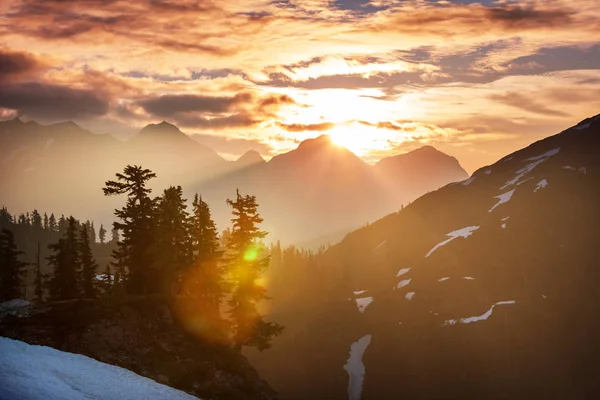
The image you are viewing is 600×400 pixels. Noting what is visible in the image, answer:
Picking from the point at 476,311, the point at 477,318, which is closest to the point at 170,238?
the point at 477,318

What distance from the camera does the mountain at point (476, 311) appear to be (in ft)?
391

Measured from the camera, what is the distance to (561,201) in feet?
551

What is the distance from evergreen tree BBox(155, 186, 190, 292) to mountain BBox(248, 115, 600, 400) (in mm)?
70404

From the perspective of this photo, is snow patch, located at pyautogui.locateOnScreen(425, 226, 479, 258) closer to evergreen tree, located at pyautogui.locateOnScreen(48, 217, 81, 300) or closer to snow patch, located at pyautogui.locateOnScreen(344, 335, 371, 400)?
snow patch, located at pyautogui.locateOnScreen(344, 335, 371, 400)

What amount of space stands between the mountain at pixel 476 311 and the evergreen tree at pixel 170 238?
70404 millimetres

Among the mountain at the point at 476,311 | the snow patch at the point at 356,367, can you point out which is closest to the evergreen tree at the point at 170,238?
the mountain at the point at 476,311

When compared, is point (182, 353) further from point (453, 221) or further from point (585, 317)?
point (453, 221)

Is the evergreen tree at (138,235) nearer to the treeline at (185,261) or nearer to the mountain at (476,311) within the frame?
the treeline at (185,261)

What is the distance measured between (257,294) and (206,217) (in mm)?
11570

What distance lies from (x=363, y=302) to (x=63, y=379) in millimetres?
140767

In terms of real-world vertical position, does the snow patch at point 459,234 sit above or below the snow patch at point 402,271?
above

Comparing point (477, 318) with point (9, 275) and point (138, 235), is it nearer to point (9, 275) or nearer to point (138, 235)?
point (138, 235)

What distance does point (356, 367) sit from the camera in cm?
12812

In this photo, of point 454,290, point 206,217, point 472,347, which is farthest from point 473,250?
point 206,217
